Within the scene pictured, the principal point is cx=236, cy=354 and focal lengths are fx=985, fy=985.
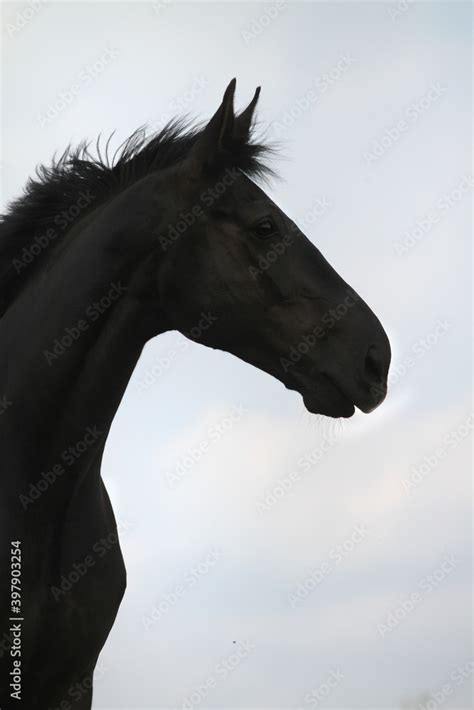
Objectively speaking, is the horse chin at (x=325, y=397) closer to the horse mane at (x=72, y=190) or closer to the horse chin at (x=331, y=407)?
the horse chin at (x=331, y=407)

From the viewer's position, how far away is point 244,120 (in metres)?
5.16

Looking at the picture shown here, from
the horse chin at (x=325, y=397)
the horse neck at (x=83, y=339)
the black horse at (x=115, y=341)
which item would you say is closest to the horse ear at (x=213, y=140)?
the black horse at (x=115, y=341)

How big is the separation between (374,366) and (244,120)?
1.48 meters

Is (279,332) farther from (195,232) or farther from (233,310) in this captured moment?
(195,232)

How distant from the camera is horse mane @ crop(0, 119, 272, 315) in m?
5.28

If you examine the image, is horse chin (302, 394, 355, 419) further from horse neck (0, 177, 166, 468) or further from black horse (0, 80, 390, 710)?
horse neck (0, 177, 166, 468)

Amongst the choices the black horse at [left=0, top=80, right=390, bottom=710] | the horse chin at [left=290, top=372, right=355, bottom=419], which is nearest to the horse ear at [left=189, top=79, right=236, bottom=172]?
the black horse at [left=0, top=80, right=390, bottom=710]

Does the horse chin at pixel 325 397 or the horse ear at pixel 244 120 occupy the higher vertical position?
the horse ear at pixel 244 120

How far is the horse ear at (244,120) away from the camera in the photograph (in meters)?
5.15

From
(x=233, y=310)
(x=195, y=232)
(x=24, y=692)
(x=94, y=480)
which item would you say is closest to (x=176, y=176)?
(x=195, y=232)

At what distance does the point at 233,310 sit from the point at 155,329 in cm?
45

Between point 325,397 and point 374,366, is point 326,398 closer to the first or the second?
point 325,397

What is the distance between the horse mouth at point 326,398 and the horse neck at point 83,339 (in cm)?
84

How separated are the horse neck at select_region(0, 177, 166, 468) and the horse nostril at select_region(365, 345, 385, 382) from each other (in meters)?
1.09
